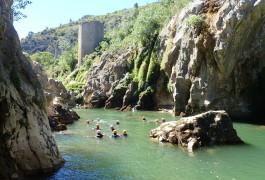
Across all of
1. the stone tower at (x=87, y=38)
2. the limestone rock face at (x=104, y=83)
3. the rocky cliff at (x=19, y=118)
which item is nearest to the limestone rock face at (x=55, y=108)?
the rocky cliff at (x=19, y=118)

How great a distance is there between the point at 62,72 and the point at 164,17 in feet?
213

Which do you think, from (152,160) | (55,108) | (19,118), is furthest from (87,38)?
(19,118)

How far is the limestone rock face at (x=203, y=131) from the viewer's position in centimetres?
2212


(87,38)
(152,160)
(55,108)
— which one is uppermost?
(87,38)

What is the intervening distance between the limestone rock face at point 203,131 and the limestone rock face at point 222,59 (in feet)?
54.4

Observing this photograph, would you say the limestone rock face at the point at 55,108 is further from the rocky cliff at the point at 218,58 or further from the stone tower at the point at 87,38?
the stone tower at the point at 87,38

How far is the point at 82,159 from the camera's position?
730 inches

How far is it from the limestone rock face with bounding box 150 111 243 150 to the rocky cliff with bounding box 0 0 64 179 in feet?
30.6

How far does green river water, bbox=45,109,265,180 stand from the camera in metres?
15.5

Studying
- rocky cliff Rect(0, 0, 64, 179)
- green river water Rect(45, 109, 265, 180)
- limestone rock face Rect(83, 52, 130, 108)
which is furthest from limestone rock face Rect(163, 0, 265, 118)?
rocky cliff Rect(0, 0, 64, 179)

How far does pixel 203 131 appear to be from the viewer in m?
22.4

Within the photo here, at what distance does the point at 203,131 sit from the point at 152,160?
578cm

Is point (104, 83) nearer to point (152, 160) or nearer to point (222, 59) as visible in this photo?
point (222, 59)

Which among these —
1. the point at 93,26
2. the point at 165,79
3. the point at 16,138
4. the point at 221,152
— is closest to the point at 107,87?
the point at 165,79
